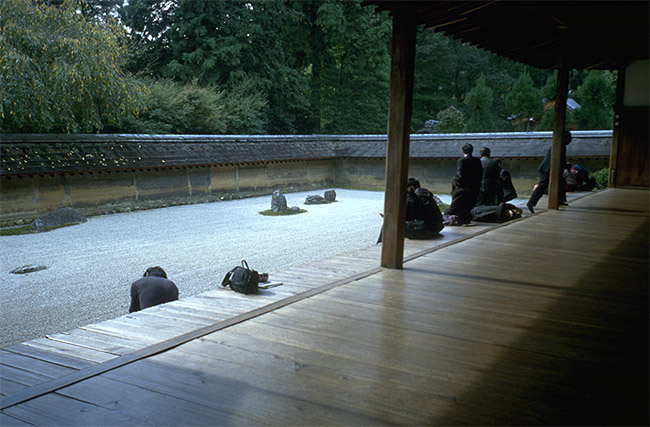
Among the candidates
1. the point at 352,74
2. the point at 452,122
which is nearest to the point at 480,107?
the point at 452,122

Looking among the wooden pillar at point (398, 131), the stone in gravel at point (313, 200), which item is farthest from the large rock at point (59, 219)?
the wooden pillar at point (398, 131)

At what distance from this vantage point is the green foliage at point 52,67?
1113 centimetres

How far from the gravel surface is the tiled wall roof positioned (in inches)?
60.3

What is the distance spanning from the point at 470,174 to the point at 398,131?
3.31 m

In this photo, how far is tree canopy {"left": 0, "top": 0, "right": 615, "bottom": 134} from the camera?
11.9m

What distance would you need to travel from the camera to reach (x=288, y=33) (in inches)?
1039

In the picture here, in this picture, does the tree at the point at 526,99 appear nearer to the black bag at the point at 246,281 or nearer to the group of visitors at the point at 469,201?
the group of visitors at the point at 469,201

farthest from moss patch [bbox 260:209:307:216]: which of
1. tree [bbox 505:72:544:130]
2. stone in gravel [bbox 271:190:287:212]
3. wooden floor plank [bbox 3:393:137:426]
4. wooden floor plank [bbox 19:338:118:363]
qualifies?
tree [bbox 505:72:544:130]

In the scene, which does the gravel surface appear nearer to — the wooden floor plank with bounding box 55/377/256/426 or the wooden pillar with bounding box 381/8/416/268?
the wooden pillar with bounding box 381/8/416/268

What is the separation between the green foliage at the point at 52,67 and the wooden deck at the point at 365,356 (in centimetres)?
1015

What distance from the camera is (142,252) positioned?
8906mm

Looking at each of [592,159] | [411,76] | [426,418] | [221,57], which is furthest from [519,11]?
[221,57]

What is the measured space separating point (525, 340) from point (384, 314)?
855 mm

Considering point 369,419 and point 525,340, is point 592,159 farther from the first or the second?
point 369,419
